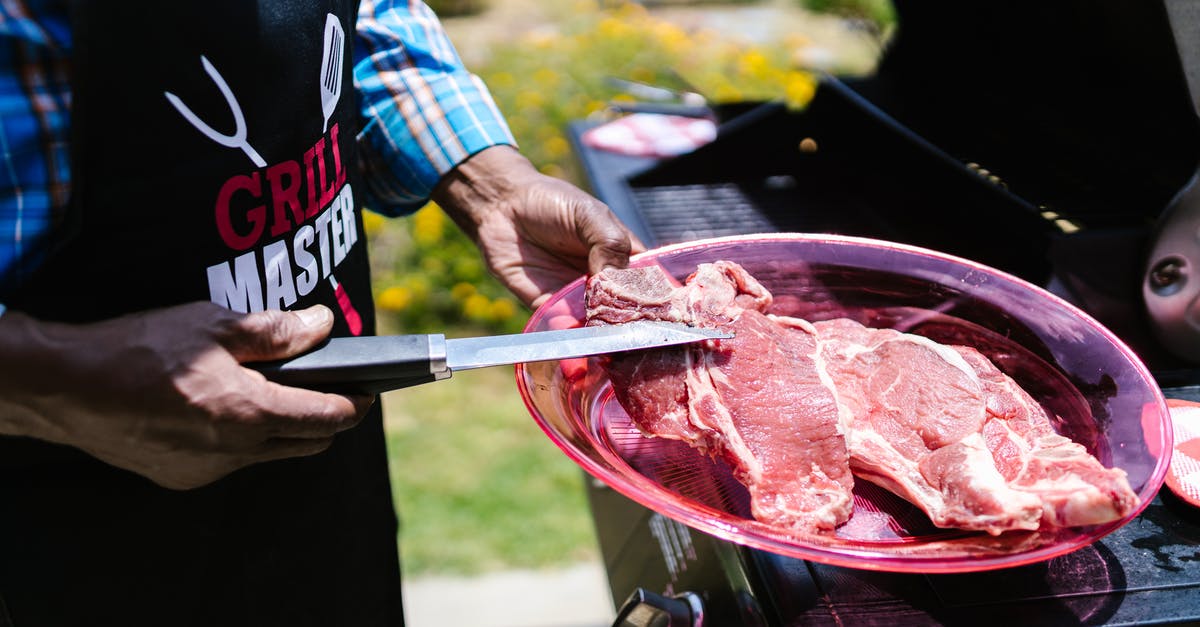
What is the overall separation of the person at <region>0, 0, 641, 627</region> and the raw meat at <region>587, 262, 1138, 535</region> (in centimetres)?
29

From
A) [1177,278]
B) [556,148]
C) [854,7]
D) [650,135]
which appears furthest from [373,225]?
[854,7]

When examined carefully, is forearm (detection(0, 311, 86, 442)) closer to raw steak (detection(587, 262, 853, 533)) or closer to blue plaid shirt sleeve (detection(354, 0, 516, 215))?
raw steak (detection(587, 262, 853, 533))

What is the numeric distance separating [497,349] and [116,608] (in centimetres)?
89

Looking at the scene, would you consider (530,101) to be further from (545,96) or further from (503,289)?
(503,289)

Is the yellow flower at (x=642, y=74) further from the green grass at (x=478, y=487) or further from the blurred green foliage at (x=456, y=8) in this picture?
the blurred green foliage at (x=456, y=8)

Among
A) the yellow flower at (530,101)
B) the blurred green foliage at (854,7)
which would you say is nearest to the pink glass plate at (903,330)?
the yellow flower at (530,101)

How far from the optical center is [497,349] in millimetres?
1305

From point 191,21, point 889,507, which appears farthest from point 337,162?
point 889,507

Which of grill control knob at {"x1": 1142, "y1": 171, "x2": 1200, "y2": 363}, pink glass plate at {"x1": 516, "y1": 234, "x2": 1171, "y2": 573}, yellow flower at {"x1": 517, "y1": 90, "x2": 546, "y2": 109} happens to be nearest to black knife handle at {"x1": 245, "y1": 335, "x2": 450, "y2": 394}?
pink glass plate at {"x1": 516, "y1": 234, "x2": 1171, "y2": 573}

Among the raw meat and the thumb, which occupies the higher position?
the thumb

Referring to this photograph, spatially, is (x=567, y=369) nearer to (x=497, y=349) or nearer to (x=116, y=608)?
(x=497, y=349)

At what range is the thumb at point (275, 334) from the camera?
1.19 meters

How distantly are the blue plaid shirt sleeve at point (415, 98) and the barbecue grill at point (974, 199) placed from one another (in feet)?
2.07

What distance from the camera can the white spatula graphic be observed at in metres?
1.50
